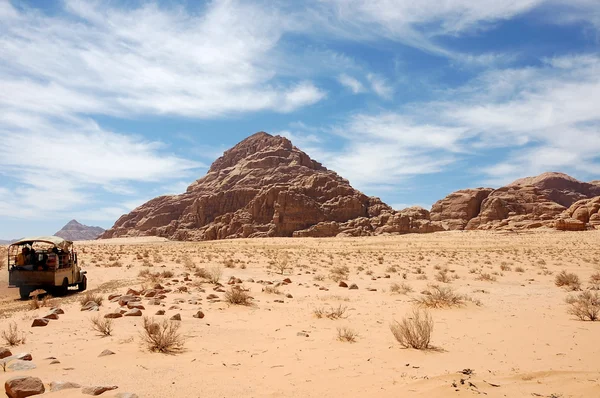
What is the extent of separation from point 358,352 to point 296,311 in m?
3.84

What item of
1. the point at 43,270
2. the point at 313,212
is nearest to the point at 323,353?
the point at 43,270

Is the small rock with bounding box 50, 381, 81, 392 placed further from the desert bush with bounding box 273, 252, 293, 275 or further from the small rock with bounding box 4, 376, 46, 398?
the desert bush with bounding box 273, 252, 293, 275

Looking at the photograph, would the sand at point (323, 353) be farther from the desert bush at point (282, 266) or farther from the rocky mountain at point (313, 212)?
the rocky mountain at point (313, 212)

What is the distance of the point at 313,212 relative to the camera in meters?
118

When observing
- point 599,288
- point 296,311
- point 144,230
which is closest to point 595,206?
point 599,288

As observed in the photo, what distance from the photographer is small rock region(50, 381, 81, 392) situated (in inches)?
175

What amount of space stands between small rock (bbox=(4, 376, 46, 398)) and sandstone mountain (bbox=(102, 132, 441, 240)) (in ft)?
327

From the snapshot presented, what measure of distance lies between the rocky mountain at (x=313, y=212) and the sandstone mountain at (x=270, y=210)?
0.92 ft

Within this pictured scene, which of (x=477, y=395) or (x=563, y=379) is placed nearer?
(x=477, y=395)

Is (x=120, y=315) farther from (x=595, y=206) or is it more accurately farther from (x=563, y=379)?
(x=595, y=206)

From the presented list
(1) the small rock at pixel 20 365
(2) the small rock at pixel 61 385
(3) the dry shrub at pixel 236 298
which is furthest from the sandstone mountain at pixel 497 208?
(2) the small rock at pixel 61 385

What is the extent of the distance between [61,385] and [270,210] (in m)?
118

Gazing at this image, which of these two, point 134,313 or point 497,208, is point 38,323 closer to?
point 134,313

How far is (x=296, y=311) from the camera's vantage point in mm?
10086
